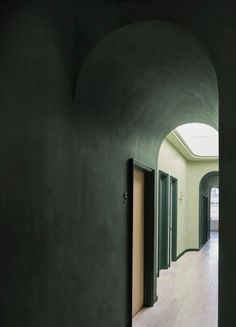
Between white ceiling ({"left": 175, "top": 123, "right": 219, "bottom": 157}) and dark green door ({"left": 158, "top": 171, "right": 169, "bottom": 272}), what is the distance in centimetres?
239

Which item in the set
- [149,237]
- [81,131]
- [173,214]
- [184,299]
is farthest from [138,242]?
[173,214]

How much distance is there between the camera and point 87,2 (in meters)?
3.06

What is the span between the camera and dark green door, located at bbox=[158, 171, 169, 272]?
901 centimetres

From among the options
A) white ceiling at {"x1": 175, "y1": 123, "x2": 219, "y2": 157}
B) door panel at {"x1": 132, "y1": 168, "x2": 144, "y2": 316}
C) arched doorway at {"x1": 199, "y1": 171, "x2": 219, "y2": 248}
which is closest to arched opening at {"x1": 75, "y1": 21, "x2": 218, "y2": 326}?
door panel at {"x1": 132, "y1": 168, "x2": 144, "y2": 316}

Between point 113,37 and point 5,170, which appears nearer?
point 5,170

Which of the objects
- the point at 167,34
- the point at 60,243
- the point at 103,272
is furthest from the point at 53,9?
the point at 103,272

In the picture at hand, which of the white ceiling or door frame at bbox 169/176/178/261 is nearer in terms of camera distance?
door frame at bbox 169/176/178/261

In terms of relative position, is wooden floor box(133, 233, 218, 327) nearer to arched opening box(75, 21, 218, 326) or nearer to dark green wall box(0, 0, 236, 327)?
arched opening box(75, 21, 218, 326)

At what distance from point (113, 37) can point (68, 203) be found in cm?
133

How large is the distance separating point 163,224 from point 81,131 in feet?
20.7

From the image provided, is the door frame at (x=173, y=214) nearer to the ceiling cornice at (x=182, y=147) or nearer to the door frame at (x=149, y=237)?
the ceiling cornice at (x=182, y=147)

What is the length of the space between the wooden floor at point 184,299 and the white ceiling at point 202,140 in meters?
3.76


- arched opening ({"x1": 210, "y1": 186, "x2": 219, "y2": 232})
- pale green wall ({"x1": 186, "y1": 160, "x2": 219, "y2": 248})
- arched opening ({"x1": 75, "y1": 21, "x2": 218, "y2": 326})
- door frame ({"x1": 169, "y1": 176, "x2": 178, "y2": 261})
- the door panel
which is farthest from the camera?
arched opening ({"x1": 210, "y1": 186, "x2": 219, "y2": 232})

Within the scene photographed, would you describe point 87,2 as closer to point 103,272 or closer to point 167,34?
point 167,34
